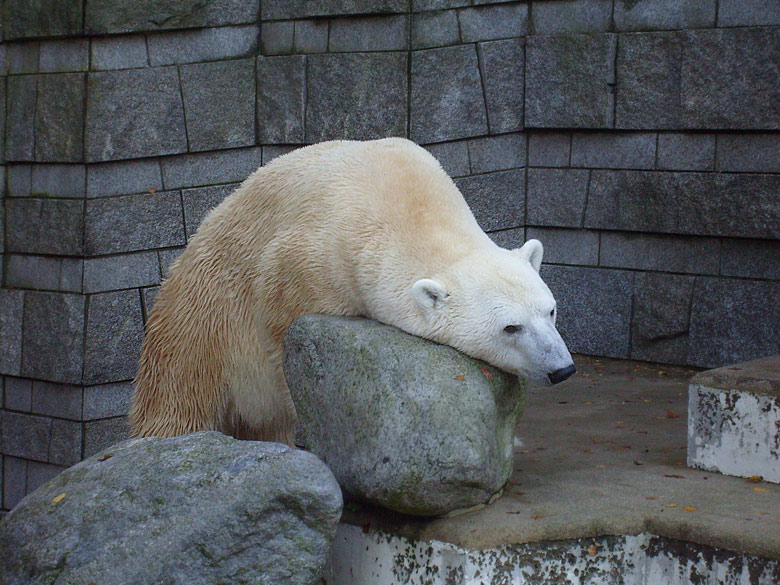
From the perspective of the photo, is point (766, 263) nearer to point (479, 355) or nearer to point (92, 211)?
point (479, 355)

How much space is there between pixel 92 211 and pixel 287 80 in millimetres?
1478

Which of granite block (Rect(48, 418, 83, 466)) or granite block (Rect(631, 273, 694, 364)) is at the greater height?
granite block (Rect(631, 273, 694, 364))

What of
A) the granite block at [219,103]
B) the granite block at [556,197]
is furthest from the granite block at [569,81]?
the granite block at [219,103]

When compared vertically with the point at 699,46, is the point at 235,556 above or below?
below

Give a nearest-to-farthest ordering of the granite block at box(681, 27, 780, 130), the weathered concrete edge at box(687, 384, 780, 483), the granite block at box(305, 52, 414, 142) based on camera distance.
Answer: the weathered concrete edge at box(687, 384, 780, 483) < the granite block at box(681, 27, 780, 130) < the granite block at box(305, 52, 414, 142)

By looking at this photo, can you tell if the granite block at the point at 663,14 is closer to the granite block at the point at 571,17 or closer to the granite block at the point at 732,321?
the granite block at the point at 571,17

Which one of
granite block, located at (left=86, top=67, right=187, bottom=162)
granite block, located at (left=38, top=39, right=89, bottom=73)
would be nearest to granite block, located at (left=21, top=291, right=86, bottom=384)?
granite block, located at (left=86, top=67, right=187, bottom=162)

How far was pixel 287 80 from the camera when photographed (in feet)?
→ 21.7

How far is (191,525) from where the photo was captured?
356 cm

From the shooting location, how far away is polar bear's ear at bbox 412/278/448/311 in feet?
12.8

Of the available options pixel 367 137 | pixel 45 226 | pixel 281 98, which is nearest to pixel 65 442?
pixel 45 226

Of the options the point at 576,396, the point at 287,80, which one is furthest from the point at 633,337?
the point at 287,80

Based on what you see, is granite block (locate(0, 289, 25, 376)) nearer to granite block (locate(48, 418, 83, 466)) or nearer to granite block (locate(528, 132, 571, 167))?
granite block (locate(48, 418, 83, 466))

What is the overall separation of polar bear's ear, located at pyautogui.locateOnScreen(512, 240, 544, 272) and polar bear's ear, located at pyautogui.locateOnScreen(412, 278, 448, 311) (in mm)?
450
